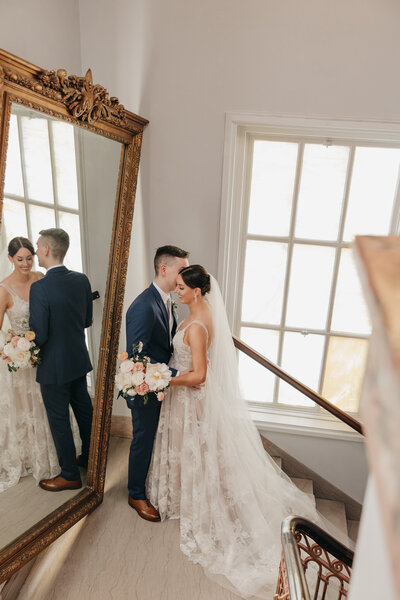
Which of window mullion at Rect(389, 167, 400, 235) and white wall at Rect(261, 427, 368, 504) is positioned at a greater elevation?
window mullion at Rect(389, 167, 400, 235)

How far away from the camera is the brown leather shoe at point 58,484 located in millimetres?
2279

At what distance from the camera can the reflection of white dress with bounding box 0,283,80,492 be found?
1.86 meters

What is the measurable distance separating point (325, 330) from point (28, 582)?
256 cm

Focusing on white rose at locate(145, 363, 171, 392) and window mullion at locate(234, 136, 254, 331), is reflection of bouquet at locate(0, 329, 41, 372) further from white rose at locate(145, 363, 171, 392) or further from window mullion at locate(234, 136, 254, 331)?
window mullion at locate(234, 136, 254, 331)

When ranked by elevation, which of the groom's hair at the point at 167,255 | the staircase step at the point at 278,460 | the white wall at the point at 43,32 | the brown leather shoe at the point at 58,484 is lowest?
the staircase step at the point at 278,460

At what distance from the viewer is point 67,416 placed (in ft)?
7.57

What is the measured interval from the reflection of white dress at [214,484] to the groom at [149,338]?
0.22ft

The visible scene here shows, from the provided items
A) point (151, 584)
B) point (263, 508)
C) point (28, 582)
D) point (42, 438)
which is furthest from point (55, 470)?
point (263, 508)

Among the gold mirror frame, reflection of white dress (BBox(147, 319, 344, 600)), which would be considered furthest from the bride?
the gold mirror frame

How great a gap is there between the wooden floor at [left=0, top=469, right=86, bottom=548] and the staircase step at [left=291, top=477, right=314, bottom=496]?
1892 mm

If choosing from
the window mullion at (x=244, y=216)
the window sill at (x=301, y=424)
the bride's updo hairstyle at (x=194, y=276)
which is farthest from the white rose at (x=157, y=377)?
the window sill at (x=301, y=424)

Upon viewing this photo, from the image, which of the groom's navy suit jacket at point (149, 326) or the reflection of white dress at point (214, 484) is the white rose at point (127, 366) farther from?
the reflection of white dress at point (214, 484)

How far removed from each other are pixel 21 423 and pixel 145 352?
2.64 ft

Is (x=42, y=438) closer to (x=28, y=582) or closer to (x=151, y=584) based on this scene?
(x=28, y=582)
